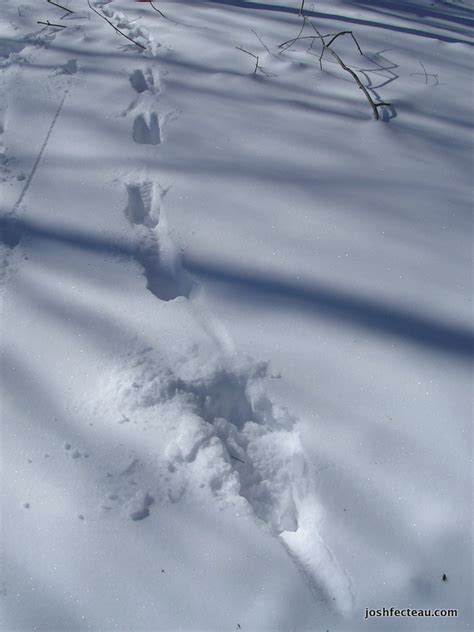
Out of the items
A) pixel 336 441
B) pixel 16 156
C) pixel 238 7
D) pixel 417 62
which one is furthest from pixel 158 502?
pixel 238 7

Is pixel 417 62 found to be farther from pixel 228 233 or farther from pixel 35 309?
pixel 35 309

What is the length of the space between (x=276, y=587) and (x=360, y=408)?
40cm

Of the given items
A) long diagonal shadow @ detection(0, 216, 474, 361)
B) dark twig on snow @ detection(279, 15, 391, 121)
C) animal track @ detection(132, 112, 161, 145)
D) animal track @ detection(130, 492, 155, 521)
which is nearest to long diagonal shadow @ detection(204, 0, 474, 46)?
dark twig on snow @ detection(279, 15, 391, 121)

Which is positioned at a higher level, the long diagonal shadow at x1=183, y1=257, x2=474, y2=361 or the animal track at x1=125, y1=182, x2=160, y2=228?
the animal track at x1=125, y1=182, x2=160, y2=228

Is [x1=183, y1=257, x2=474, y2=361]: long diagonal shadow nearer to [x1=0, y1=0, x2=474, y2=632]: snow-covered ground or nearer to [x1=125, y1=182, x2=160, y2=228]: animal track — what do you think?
[x1=0, y1=0, x2=474, y2=632]: snow-covered ground

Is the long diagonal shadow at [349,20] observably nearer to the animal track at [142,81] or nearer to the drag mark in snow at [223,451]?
the animal track at [142,81]

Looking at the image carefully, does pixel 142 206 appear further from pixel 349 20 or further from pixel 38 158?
pixel 349 20

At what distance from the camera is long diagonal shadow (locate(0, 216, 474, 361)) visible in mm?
1217

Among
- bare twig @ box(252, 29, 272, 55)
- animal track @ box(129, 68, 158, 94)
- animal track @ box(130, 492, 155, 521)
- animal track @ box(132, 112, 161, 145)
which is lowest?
animal track @ box(130, 492, 155, 521)

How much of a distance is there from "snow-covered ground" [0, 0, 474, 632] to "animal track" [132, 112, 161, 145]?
0.5 inches

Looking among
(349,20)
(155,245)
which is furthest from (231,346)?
(349,20)

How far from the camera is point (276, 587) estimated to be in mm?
877

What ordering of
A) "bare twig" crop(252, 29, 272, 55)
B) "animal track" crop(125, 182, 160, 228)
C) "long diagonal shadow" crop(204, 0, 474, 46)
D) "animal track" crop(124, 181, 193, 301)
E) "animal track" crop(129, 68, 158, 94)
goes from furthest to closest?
"long diagonal shadow" crop(204, 0, 474, 46) → "bare twig" crop(252, 29, 272, 55) → "animal track" crop(129, 68, 158, 94) → "animal track" crop(125, 182, 160, 228) → "animal track" crop(124, 181, 193, 301)

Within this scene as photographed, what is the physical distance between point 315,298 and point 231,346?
0.25m
